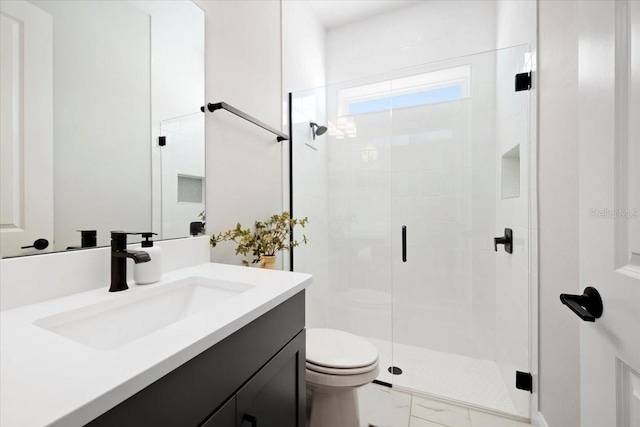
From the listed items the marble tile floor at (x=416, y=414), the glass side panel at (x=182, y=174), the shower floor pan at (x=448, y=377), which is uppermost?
the glass side panel at (x=182, y=174)

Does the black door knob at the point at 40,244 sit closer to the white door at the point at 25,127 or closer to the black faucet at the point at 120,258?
the white door at the point at 25,127

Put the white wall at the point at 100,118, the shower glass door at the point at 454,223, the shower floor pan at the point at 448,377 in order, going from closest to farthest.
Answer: the white wall at the point at 100,118, the shower floor pan at the point at 448,377, the shower glass door at the point at 454,223

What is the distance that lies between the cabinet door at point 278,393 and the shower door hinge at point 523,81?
1606 millimetres

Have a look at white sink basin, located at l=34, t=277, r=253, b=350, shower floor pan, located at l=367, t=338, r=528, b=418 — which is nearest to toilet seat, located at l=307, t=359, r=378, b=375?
white sink basin, located at l=34, t=277, r=253, b=350

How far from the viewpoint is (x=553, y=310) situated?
118 centimetres

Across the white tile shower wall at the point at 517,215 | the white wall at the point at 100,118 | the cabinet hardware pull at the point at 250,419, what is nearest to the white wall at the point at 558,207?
the white tile shower wall at the point at 517,215

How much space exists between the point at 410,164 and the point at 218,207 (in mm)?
1388

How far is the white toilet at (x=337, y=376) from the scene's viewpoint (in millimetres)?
1170

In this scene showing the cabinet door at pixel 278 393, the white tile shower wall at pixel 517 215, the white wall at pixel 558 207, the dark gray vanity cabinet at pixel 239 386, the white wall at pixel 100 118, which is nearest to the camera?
the dark gray vanity cabinet at pixel 239 386

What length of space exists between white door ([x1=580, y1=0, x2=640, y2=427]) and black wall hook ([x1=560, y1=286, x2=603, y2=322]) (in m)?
0.01

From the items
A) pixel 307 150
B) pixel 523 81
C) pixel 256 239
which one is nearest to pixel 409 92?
pixel 523 81

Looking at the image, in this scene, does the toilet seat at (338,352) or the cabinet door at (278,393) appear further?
the toilet seat at (338,352)

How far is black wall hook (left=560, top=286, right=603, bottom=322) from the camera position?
56cm

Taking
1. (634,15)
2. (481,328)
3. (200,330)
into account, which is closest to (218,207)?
(200,330)
